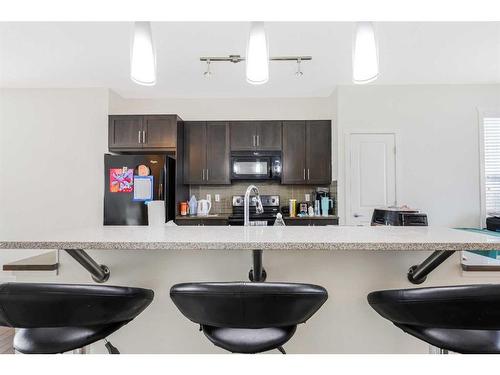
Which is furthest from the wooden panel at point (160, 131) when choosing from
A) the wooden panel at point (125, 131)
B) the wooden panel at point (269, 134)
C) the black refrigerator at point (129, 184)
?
the wooden panel at point (269, 134)

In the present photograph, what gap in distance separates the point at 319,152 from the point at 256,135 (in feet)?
2.90

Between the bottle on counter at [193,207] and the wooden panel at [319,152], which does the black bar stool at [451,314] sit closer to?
the wooden panel at [319,152]

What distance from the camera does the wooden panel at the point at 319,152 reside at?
377 centimetres

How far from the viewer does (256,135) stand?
3799mm

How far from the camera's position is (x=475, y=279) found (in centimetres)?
132

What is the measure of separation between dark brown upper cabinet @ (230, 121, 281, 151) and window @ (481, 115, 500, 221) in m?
2.57

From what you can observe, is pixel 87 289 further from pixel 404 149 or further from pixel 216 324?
pixel 404 149

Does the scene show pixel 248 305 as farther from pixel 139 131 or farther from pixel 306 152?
pixel 139 131

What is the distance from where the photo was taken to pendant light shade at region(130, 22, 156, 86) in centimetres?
111

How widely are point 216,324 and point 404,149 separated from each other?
3470 mm

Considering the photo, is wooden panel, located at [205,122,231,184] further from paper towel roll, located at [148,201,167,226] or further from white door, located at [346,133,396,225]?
paper towel roll, located at [148,201,167,226]

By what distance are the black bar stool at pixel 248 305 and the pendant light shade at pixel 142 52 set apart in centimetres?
84

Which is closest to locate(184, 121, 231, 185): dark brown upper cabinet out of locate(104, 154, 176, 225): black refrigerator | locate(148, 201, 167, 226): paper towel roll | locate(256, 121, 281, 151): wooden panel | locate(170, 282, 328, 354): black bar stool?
locate(256, 121, 281, 151): wooden panel

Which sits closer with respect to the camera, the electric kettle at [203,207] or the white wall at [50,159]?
the white wall at [50,159]
